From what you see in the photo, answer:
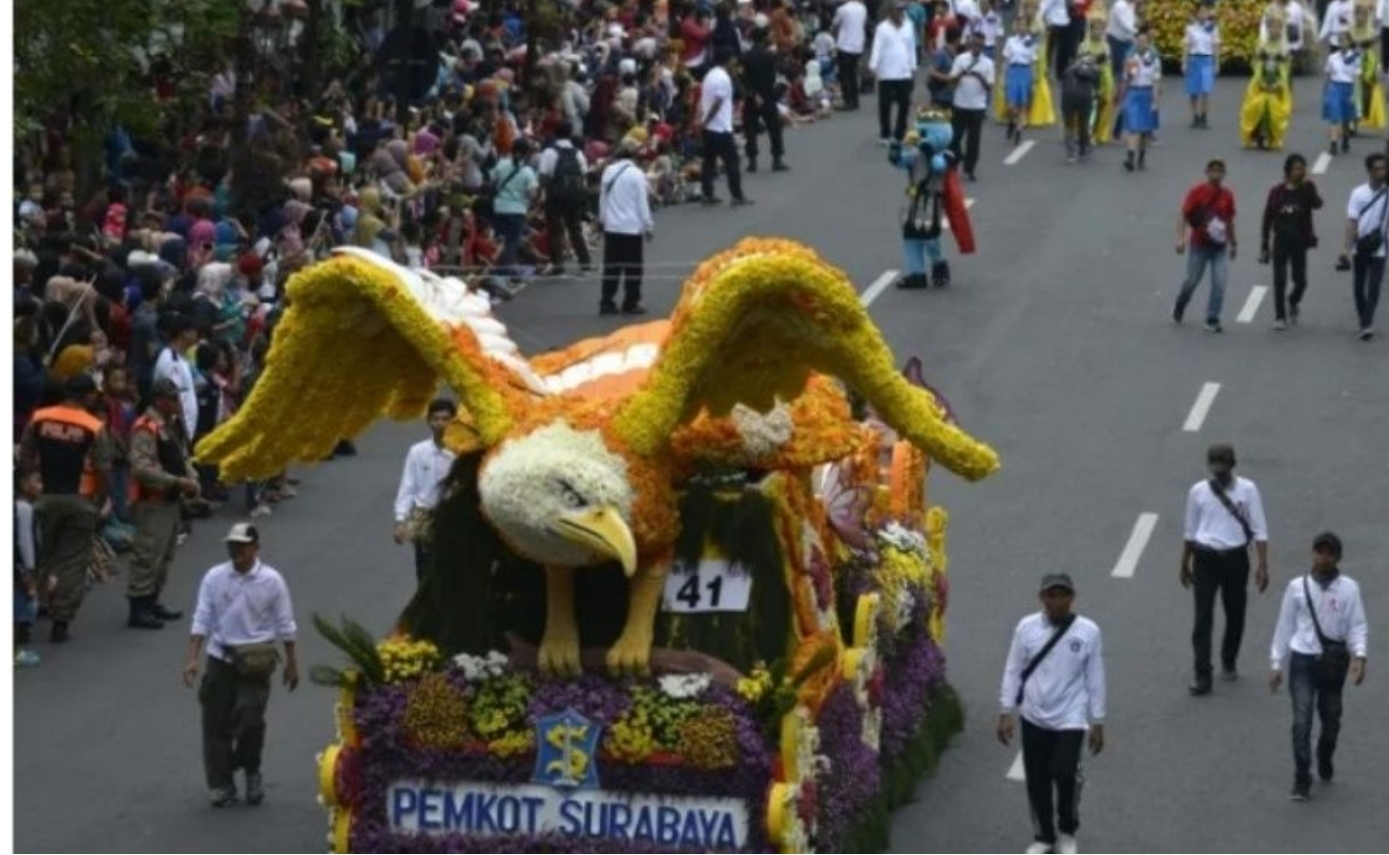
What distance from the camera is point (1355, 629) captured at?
20.9 metres

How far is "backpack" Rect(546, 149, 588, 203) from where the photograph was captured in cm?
3291

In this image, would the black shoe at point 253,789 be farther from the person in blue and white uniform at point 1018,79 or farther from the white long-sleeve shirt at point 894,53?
the person in blue and white uniform at point 1018,79

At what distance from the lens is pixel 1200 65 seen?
41.8 meters

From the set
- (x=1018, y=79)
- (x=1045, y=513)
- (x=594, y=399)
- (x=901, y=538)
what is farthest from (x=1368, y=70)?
(x=594, y=399)

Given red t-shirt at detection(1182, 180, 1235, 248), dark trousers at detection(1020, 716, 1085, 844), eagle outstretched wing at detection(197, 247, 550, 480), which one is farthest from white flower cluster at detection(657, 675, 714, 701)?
red t-shirt at detection(1182, 180, 1235, 248)

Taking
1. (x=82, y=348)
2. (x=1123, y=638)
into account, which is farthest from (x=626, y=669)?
(x=82, y=348)

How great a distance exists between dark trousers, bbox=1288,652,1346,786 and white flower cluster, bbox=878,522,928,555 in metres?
2.18

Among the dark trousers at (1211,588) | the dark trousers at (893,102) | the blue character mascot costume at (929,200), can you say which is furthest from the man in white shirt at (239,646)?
the dark trousers at (893,102)

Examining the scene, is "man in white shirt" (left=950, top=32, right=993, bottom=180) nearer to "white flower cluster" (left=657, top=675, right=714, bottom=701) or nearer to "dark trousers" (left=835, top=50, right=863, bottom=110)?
"dark trousers" (left=835, top=50, right=863, bottom=110)

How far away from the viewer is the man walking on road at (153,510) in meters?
23.9

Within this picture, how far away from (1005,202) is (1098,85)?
9.67ft

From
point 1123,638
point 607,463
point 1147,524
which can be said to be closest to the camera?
point 607,463

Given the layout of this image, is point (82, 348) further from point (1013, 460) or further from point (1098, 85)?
point (1098, 85)

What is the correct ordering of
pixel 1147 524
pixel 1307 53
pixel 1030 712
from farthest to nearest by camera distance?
pixel 1307 53 → pixel 1147 524 → pixel 1030 712
